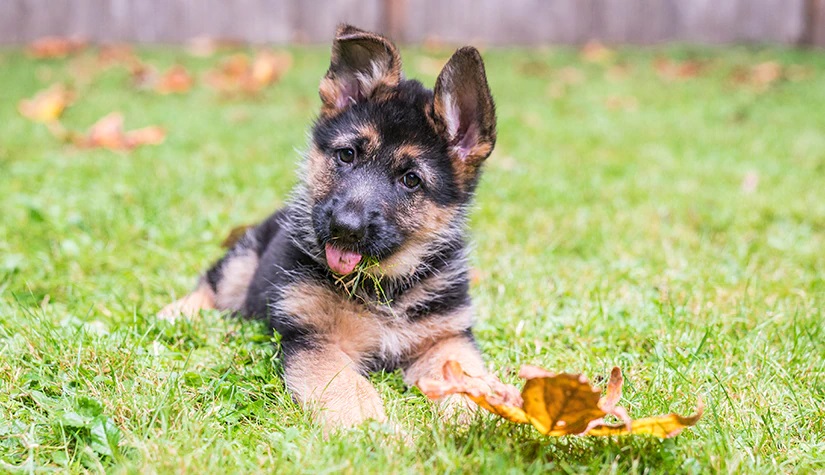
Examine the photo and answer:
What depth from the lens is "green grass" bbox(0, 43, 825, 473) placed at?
7.66 ft

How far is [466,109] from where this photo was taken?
10.5 feet

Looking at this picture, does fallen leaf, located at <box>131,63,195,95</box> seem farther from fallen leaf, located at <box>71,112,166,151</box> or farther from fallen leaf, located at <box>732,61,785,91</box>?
fallen leaf, located at <box>732,61,785,91</box>

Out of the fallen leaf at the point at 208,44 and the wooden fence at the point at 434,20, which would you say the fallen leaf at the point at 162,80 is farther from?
the wooden fence at the point at 434,20

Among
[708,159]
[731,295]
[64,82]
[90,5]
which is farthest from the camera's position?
[90,5]

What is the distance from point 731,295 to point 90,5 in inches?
484

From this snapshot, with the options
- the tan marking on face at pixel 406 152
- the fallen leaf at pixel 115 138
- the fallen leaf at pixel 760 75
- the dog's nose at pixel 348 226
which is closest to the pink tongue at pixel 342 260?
the dog's nose at pixel 348 226

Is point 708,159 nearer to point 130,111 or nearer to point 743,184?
point 743,184

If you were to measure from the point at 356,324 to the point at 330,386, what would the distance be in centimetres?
36

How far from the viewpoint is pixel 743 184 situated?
629 cm

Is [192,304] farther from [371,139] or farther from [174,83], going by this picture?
[174,83]

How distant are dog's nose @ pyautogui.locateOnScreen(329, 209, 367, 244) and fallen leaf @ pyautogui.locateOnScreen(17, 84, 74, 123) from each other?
20.5ft

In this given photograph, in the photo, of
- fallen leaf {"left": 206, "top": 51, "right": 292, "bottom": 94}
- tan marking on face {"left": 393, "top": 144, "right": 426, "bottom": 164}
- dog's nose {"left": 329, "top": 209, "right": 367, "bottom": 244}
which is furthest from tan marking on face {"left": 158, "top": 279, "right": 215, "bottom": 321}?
fallen leaf {"left": 206, "top": 51, "right": 292, "bottom": 94}

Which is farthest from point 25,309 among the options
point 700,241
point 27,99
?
point 27,99

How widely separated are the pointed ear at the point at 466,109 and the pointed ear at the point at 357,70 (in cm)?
30
